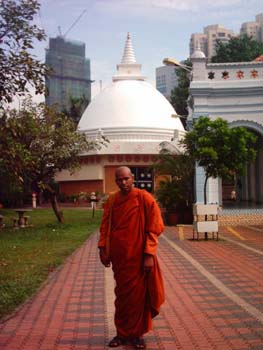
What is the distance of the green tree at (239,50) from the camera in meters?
37.8

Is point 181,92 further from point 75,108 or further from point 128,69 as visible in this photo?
point 75,108

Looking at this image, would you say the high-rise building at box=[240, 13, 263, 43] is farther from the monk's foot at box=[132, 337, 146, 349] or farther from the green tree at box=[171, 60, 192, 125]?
the monk's foot at box=[132, 337, 146, 349]

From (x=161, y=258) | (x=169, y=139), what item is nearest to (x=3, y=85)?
(x=161, y=258)

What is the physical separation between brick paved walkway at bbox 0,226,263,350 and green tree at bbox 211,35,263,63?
28.7 meters

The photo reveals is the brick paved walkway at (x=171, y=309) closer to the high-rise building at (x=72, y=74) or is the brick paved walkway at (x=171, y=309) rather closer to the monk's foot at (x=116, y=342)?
the monk's foot at (x=116, y=342)

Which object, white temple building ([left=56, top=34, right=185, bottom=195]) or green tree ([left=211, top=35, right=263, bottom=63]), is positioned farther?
white temple building ([left=56, top=34, right=185, bottom=195])

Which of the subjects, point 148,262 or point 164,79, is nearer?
point 148,262

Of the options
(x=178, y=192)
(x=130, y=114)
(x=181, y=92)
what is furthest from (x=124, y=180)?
(x=181, y=92)

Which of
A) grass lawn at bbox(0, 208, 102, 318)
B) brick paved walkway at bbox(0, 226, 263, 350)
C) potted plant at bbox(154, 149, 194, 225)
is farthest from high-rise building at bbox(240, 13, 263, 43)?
brick paved walkway at bbox(0, 226, 263, 350)

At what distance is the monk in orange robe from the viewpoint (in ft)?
16.8

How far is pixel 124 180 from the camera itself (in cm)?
533

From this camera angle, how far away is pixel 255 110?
19438mm

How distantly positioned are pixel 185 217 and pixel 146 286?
15.6 m

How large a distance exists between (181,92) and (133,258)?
3889cm
